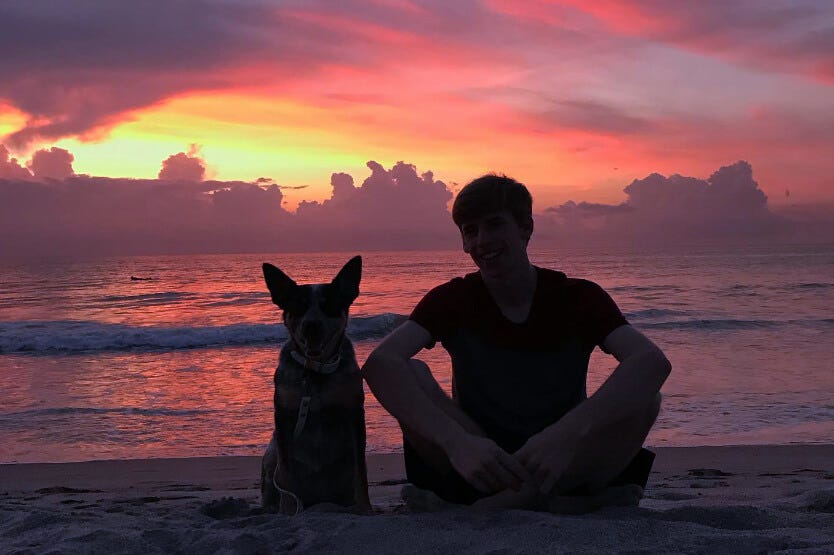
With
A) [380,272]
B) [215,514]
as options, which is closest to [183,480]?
[215,514]

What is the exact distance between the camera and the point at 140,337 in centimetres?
1995

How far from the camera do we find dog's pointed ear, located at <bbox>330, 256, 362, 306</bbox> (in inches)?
156

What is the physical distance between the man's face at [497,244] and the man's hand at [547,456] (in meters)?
0.89

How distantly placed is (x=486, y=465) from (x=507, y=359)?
0.72 m

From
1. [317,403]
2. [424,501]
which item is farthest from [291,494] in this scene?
[424,501]

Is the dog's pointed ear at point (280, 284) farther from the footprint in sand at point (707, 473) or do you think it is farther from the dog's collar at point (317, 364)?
the footprint in sand at point (707, 473)

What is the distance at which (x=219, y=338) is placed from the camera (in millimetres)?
19844

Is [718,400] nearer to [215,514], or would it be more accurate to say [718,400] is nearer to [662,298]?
[215,514]

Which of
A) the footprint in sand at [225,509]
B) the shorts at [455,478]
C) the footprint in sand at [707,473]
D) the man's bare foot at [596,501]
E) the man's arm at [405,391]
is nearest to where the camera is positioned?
the man's arm at [405,391]

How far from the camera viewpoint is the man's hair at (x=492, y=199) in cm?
369

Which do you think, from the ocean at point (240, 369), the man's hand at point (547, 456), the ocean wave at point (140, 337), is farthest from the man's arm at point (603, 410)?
the ocean wave at point (140, 337)

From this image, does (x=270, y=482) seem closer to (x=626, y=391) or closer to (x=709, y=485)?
(x=626, y=391)

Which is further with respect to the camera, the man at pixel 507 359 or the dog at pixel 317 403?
the dog at pixel 317 403

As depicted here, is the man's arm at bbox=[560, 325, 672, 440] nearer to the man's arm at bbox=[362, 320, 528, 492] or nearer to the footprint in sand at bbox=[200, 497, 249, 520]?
the man's arm at bbox=[362, 320, 528, 492]
